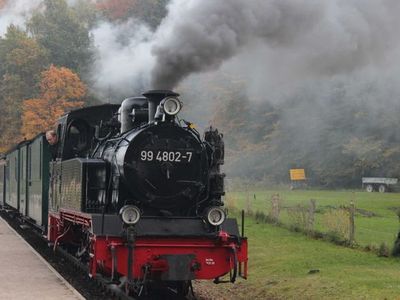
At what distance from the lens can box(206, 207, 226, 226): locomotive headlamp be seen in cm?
763

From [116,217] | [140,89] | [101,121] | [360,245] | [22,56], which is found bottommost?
[360,245]

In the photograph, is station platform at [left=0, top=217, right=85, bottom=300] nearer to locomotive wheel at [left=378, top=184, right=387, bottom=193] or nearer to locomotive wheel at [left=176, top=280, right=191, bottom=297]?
locomotive wheel at [left=176, top=280, right=191, bottom=297]

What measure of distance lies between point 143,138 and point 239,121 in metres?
28.2

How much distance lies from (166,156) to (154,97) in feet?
2.74

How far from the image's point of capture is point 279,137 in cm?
3572

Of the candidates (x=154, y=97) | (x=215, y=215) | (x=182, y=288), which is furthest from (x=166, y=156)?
(x=182, y=288)

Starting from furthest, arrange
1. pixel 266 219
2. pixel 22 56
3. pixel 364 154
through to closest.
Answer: pixel 22 56
pixel 364 154
pixel 266 219

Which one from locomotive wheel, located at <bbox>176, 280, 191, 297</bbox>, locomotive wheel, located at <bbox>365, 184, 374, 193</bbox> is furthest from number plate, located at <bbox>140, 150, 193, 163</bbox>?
locomotive wheel, located at <bbox>365, 184, 374, 193</bbox>

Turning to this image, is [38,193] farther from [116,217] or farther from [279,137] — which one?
[279,137]

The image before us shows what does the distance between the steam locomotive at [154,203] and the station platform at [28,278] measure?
1.89 feet

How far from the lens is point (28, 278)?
9250 mm

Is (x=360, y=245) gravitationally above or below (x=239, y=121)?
below

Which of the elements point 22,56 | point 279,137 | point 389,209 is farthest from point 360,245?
point 22,56

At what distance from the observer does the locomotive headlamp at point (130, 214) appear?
24.0ft
